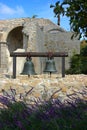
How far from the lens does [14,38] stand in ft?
107

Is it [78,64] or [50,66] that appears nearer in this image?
[50,66]

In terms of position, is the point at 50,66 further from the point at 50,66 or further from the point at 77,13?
the point at 77,13

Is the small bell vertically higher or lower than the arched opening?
lower

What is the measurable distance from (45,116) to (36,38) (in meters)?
19.4

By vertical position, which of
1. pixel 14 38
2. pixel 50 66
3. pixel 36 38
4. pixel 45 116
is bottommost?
pixel 45 116

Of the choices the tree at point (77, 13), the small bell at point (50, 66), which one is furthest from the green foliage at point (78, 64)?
the tree at point (77, 13)

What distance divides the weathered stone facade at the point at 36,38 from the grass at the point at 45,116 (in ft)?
51.1

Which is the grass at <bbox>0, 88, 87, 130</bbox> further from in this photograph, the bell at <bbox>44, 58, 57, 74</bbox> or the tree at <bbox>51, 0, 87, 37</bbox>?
the bell at <bbox>44, 58, 57, 74</bbox>

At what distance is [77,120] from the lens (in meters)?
2.91

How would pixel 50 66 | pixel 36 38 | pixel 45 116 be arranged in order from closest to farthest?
pixel 45 116, pixel 50 66, pixel 36 38

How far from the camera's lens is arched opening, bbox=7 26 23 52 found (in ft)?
101

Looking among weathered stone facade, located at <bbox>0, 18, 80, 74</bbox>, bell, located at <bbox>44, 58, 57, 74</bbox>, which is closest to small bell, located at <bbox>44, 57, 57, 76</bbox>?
bell, located at <bbox>44, 58, 57, 74</bbox>

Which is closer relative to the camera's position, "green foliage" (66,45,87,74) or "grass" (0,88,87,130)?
"grass" (0,88,87,130)

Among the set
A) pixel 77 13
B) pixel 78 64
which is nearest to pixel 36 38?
pixel 78 64
